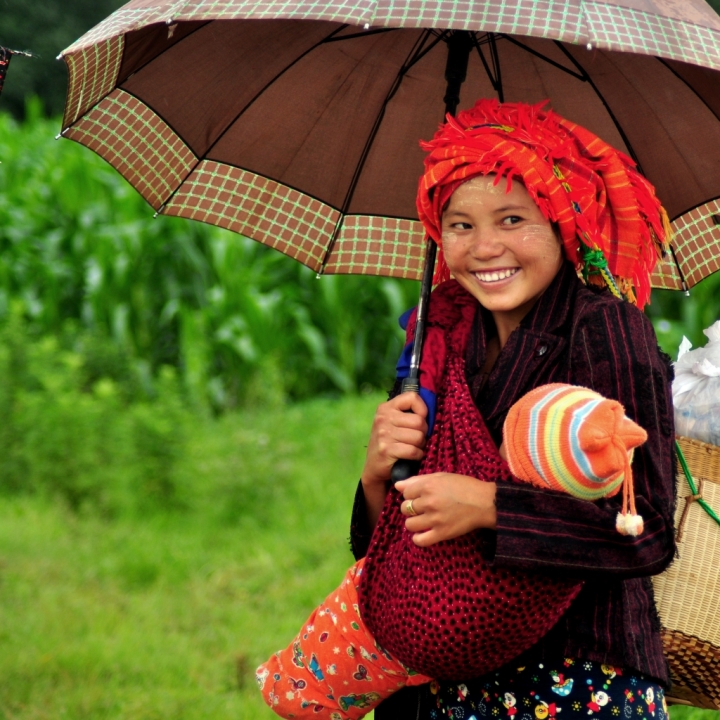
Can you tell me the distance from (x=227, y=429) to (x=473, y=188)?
4655 mm

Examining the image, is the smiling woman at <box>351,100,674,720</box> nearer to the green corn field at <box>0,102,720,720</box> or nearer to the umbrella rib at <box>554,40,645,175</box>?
the umbrella rib at <box>554,40,645,175</box>

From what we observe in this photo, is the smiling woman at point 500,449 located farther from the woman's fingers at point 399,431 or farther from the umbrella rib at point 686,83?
the umbrella rib at point 686,83

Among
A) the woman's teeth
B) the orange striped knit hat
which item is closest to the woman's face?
the woman's teeth

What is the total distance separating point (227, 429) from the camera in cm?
652

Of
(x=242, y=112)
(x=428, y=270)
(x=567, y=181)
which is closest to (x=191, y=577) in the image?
(x=242, y=112)

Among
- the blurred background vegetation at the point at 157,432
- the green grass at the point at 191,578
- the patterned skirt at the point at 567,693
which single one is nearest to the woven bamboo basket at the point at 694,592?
the patterned skirt at the point at 567,693

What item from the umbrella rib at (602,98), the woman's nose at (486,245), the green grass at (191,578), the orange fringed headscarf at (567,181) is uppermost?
the umbrella rib at (602,98)

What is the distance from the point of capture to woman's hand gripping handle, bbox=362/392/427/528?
203 cm

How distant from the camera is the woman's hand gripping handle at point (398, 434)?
2025mm

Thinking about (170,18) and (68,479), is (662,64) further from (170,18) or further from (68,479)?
(68,479)

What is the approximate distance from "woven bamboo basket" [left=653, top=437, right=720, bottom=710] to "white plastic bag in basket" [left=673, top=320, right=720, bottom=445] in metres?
0.07

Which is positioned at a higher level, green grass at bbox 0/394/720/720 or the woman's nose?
the woman's nose

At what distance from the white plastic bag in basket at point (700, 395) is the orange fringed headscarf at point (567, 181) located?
22 centimetres

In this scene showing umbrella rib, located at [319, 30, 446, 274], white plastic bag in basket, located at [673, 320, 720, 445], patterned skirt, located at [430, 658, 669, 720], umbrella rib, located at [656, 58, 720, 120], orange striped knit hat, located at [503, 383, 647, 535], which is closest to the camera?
orange striped knit hat, located at [503, 383, 647, 535]
